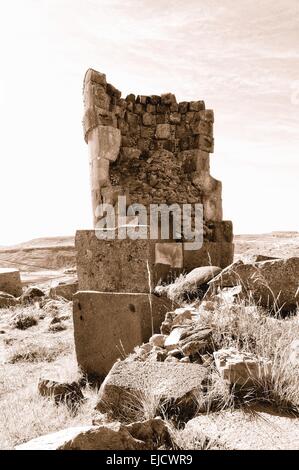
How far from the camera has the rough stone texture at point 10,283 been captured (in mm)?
7879

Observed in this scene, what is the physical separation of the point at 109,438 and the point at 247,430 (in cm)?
56

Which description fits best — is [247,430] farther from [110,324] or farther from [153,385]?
[110,324]

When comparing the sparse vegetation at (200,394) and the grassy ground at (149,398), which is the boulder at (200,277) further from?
the grassy ground at (149,398)

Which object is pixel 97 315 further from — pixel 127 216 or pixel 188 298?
pixel 127 216

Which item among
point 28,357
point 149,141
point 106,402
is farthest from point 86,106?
point 106,402

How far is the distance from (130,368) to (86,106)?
5.36m

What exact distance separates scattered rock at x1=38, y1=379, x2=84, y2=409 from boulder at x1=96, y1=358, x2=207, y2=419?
54 centimetres

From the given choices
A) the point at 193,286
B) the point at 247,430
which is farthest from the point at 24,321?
the point at 247,430

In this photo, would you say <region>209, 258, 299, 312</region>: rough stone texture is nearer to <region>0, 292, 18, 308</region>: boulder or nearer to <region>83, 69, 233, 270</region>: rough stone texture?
<region>83, 69, 233, 270</region>: rough stone texture

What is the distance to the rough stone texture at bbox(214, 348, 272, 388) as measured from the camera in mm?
1886

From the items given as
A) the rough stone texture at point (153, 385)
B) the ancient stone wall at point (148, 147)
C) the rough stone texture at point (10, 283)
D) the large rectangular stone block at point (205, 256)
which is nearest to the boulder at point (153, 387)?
the rough stone texture at point (153, 385)

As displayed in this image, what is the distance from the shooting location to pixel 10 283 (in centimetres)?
794


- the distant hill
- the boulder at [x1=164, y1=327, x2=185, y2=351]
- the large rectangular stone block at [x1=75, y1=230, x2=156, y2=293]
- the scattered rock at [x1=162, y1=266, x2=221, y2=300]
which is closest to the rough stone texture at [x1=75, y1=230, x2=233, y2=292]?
the large rectangular stone block at [x1=75, y1=230, x2=156, y2=293]
